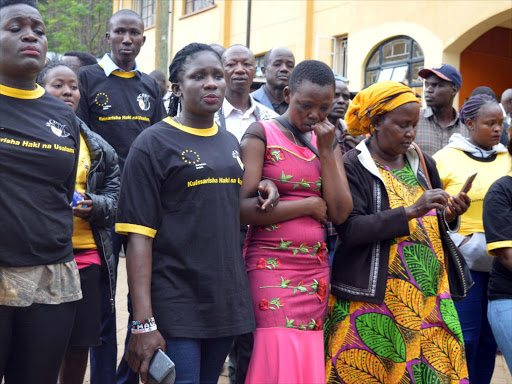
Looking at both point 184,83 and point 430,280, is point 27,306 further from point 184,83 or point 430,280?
point 430,280

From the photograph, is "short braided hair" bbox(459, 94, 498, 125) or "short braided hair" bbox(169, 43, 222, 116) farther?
"short braided hair" bbox(459, 94, 498, 125)

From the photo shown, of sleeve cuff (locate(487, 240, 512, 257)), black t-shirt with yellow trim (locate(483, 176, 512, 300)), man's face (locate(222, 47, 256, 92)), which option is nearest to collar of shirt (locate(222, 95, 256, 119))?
man's face (locate(222, 47, 256, 92))

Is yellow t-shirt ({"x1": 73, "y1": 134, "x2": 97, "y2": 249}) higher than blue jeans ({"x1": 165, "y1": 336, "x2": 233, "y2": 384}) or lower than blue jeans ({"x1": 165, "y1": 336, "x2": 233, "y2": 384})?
higher

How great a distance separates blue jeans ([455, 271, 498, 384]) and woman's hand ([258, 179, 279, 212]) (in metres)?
1.97

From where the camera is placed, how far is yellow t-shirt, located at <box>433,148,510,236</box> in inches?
184

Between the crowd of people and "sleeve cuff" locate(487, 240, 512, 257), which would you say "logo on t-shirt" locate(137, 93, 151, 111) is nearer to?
the crowd of people

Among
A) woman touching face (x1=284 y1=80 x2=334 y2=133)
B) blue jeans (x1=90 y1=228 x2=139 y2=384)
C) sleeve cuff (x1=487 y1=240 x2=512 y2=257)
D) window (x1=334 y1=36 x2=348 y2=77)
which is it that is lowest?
blue jeans (x1=90 y1=228 x2=139 y2=384)

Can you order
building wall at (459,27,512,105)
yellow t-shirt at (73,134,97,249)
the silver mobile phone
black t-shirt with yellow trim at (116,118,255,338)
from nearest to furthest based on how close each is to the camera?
the silver mobile phone, black t-shirt with yellow trim at (116,118,255,338), yellow t-shirt at (73,134,97,249), building wall at (459,27,512,105)

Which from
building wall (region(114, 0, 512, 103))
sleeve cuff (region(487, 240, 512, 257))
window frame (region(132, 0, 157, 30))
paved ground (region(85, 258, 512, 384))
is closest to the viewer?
sleeve cuff (region(487, 240, 512, 257))

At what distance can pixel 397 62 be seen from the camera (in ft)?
46.6

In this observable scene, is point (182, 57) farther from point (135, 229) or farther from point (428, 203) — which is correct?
point (428, 203)

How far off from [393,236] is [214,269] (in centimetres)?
100

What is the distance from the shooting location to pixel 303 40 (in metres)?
16.8

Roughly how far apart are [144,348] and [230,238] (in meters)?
0.62
